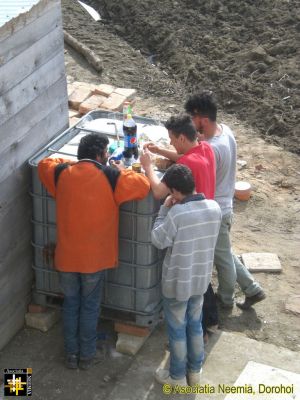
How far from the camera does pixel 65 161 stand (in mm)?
5672

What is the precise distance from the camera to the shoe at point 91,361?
235 inches

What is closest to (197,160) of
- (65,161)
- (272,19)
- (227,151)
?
(227,151)

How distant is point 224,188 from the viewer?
6.17m

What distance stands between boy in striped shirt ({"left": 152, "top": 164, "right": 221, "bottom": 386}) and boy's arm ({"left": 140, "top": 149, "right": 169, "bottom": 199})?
0.21 feet

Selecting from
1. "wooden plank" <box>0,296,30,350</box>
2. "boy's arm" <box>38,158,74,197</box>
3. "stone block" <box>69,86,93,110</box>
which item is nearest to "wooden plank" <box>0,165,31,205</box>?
"boy's arm" <box>38,158,74,197</box>

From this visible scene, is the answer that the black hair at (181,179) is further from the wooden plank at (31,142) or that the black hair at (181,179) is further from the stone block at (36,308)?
the stone block at (36,308)

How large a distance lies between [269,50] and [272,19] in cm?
127

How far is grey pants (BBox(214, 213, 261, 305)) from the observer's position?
20.5 ft

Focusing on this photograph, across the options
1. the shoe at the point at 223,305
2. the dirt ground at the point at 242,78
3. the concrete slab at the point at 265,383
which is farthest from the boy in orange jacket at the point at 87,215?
the dirt ground at the point at 242,78

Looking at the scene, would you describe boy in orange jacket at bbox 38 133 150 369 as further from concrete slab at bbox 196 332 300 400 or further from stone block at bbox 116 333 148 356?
concrete slab at bbox 196 332 300 400

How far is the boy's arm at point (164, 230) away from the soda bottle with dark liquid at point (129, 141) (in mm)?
715

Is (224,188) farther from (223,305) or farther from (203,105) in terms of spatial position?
(223,305)

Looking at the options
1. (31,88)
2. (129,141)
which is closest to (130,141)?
(129,141)

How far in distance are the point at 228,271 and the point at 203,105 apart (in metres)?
1.49
